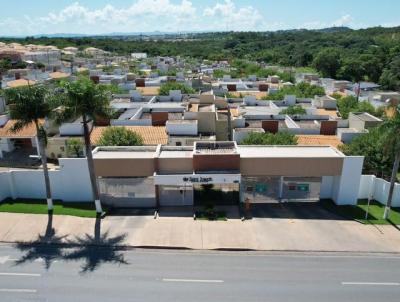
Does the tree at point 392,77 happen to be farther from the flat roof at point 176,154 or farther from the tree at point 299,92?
the flat roof at point 176,154

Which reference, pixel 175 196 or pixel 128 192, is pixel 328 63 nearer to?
pixel 175 196

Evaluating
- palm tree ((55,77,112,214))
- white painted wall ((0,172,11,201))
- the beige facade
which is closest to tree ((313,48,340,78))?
the beige facade

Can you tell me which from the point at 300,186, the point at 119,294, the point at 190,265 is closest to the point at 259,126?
the point at 300,186

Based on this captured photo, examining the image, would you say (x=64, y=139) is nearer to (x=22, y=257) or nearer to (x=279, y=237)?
(x=22, y=257)

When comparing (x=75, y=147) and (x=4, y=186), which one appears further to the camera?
(x=75, y=147)

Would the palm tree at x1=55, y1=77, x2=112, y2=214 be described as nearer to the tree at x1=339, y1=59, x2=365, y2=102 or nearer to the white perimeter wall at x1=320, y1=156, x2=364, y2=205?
the white perimeter wall at x1=320, y1=156, x2=364, y2=205

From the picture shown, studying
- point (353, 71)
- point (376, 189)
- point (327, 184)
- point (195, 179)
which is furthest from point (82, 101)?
point (353, 71)
